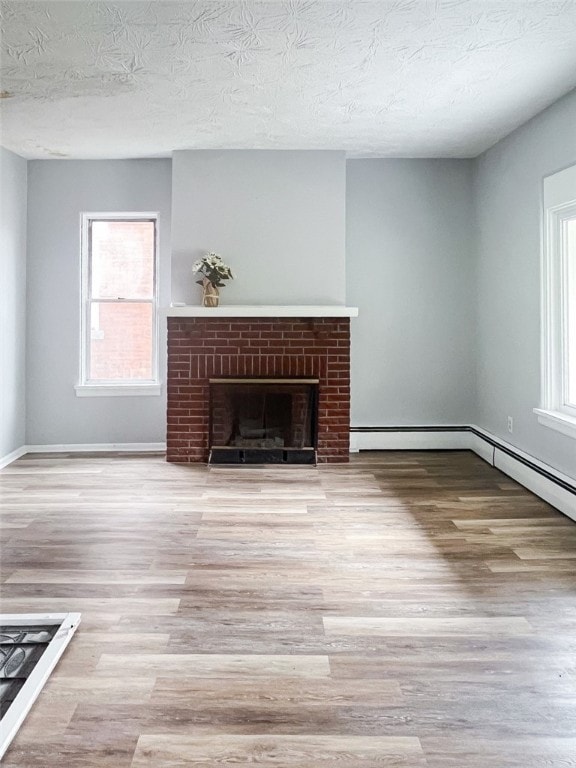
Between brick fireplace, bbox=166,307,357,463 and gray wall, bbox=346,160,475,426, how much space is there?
45cm

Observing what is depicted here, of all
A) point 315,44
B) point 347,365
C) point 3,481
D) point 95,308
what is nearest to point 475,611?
point 315,44

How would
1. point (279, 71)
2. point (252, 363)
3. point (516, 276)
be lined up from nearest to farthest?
point (279, 71)
point (516, 276)
point (252, 363)

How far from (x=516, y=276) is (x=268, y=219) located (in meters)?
1.99

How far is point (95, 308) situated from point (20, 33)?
2959 mm

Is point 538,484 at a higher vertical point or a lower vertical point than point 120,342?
lower

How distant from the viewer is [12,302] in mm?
5469

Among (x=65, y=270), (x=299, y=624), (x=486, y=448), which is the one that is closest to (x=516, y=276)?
(x=486, y=448)

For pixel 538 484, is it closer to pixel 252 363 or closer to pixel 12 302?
pixel 252 363

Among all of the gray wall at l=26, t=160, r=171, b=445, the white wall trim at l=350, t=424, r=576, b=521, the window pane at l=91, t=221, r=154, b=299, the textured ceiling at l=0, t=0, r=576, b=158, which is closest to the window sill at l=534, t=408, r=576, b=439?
the white wall trim at l=350, t=424, r=576, b=521

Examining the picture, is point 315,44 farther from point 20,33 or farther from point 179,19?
point 20,33

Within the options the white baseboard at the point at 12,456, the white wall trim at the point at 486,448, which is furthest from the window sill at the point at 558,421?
the white baseboard at the point at 12,456

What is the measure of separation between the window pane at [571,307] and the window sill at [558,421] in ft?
0.38

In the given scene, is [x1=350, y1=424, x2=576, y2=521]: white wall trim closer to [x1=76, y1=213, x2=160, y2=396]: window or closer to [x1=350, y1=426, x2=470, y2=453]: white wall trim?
[x1=350, y1=426, x2=470, y2=453]: white wall trim

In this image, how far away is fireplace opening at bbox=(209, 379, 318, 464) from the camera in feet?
17.7
